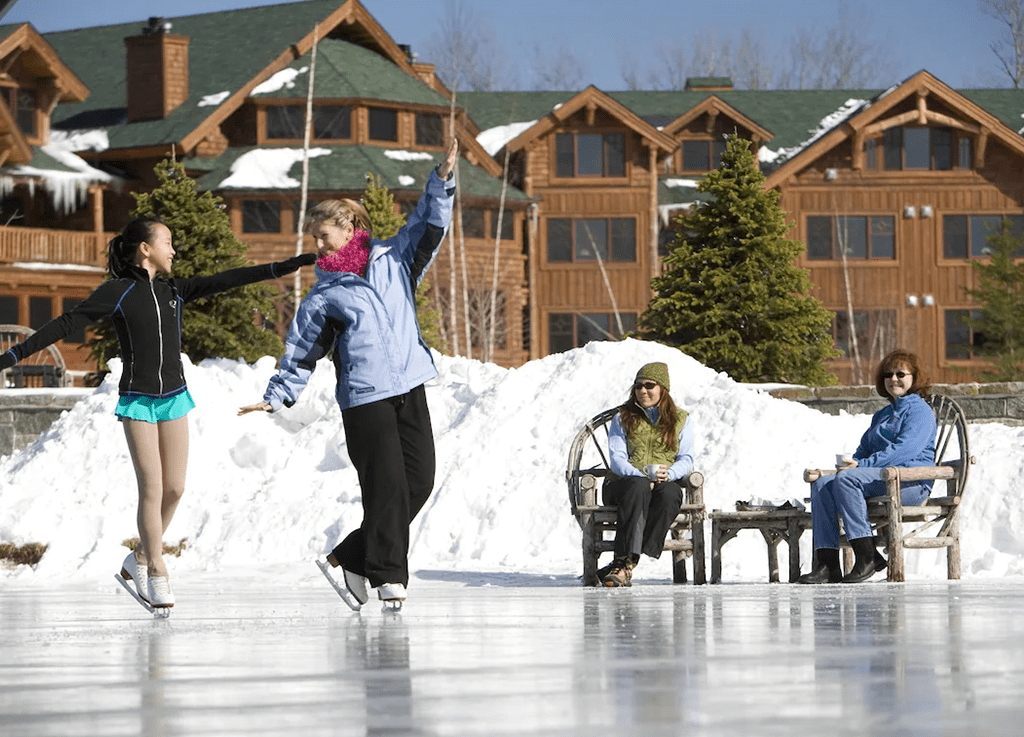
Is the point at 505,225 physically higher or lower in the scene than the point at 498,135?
lower

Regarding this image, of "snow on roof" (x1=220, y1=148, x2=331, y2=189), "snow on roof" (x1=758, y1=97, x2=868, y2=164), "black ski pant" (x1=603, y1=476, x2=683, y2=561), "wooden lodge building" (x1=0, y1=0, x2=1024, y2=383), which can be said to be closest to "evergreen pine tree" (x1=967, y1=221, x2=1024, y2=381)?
"wooden lodge building" (x1=0, y1=0, x2=1024, y2=383)

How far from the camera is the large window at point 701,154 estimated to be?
46.3 m

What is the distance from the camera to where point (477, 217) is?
4297 cm

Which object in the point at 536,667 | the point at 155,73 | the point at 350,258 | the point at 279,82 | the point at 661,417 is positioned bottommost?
the point at 536,667

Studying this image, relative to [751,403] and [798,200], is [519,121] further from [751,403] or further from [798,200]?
[751,403]

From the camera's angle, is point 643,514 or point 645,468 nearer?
point 643,514

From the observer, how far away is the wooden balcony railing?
126 ft

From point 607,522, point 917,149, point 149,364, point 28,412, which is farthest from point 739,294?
point 149,364

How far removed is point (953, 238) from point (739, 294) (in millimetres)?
17176

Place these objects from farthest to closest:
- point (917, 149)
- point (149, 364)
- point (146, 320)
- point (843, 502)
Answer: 1. point (917, 149)
2. point (843, 502)
3. point (146, 320)
4. point (149, 364)

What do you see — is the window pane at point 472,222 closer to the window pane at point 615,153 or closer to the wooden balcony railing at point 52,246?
the window pane at point 615,153

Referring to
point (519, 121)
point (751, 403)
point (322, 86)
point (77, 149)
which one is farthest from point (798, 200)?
point (751, 403)

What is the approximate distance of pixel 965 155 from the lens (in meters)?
45.3

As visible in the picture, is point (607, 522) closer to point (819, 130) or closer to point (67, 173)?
point (67, 173)
